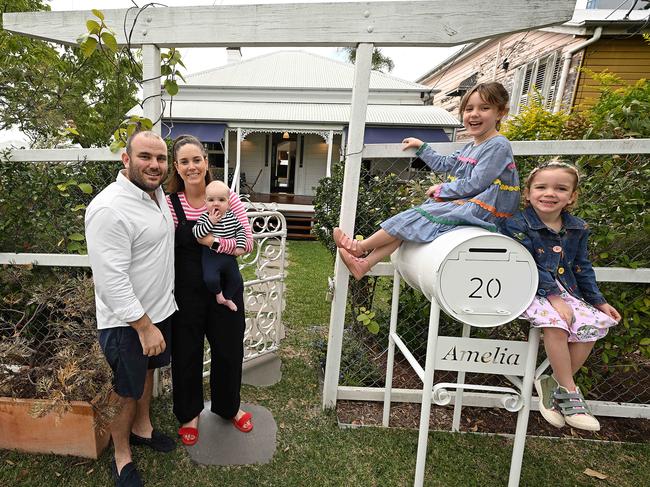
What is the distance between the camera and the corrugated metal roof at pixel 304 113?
970 cm

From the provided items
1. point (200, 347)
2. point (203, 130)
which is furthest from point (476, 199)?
point (203, 130)

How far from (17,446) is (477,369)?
8.33 ft

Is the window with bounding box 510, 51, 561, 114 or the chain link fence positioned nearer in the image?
the chain link fence

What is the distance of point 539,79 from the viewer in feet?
29.2

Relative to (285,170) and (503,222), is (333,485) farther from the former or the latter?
(285,170)

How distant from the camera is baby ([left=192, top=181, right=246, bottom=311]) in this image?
5.97ft

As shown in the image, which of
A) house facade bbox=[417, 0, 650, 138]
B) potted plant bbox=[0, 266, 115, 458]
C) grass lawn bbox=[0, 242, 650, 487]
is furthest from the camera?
house facade bbox=[417, 0, 650, 138]

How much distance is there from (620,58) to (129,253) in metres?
10.4

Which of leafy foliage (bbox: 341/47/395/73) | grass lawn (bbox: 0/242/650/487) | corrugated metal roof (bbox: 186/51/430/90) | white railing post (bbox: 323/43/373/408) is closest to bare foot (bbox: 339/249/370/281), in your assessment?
white railing post (bbox: 323/43/373/408)

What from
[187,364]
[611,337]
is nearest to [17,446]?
[187,364]

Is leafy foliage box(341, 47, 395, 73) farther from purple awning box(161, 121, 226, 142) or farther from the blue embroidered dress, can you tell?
the blue embroidered dress

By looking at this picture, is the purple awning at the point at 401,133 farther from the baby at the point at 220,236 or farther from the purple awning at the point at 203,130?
the baby at the point at 220,236

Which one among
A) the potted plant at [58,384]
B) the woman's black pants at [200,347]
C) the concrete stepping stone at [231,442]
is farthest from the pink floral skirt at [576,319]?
the potted plant at [58,384]

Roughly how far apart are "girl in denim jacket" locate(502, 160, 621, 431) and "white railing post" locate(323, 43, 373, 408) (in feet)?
2.99
